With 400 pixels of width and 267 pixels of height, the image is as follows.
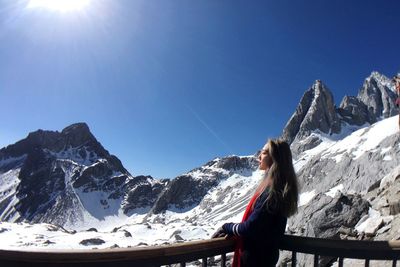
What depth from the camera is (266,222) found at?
14.9ft

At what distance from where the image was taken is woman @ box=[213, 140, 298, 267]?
453 centimetres

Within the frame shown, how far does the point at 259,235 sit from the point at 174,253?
46.1 inches

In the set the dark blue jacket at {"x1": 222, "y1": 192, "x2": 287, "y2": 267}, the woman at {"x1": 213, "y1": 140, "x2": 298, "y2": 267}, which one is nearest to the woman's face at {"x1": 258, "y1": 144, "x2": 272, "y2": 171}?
the woman at {"x1": 213, "y1": 140, "x2": 298, "y2": 267}

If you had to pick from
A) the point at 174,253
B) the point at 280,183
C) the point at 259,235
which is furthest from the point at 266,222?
the point at 174,253

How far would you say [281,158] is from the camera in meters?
4.99

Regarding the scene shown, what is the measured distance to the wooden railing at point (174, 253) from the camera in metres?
3.13

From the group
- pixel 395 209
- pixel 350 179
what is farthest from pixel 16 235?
pixel 395 209

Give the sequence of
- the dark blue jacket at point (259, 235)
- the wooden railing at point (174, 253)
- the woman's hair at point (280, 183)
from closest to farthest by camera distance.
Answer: the wooden railing at point (174, 253)
the dark blue jacket at point (259, 235)
the woman's hair at point (280, 183)

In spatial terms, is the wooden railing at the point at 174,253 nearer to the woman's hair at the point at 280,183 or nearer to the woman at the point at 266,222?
the woman at the point at 266,222

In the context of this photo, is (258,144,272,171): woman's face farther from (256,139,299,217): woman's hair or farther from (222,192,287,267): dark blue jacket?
(222,192,287,267): dark blue jacket

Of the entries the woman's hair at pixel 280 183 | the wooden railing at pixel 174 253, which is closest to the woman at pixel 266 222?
the woman's hair at pixel 280 183

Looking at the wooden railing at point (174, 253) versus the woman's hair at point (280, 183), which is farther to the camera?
the woman's hair at point (280, 183)

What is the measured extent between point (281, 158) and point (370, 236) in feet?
47.6

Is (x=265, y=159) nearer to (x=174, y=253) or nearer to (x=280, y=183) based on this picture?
(x=280, y=183)
